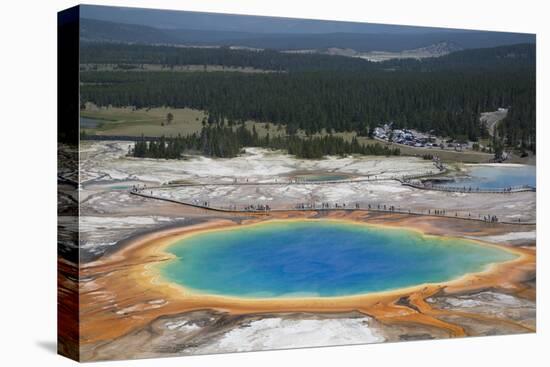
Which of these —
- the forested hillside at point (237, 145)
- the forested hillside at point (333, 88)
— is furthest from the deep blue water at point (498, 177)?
the forested hillside at point (237, 145)

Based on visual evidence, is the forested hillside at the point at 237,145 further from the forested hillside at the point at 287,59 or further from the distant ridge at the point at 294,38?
the distant ridge at the point at 294,38

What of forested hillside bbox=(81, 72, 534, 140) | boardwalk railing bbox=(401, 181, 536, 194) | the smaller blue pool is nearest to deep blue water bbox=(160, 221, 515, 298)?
boardwalk railing bbox=(401, 181, 536, 194)

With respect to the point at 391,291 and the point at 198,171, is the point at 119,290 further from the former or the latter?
the point at 391,291

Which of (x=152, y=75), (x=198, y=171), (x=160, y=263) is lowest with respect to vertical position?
(x=160, y=263)

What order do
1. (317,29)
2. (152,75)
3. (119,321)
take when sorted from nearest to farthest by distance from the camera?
(119,321)
(152,75)
(317,29)

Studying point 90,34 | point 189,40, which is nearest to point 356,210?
point 189,40

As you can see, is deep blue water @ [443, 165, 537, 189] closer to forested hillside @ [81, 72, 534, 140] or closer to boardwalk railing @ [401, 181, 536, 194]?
boardwalk railing @ [401, 181, 536, 194]
